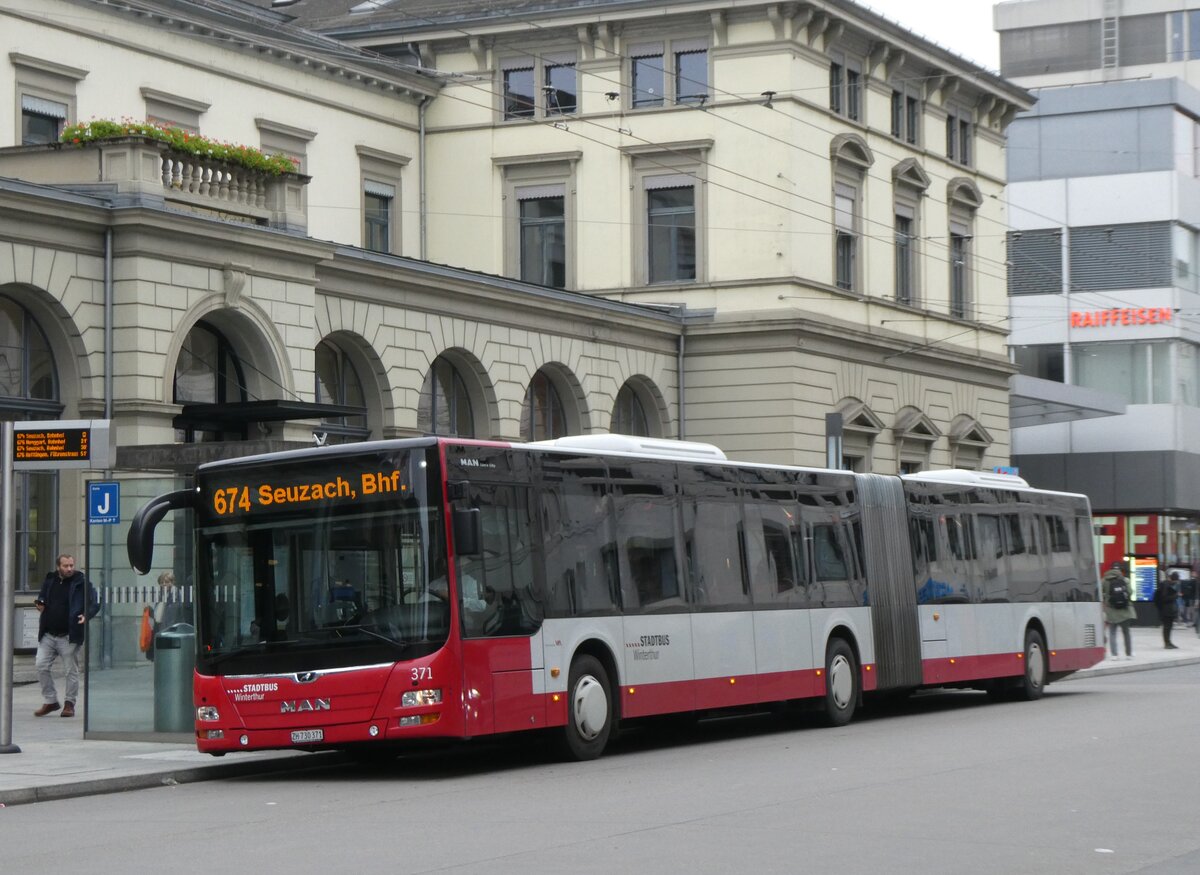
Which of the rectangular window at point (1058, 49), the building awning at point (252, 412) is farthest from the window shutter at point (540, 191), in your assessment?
the rectangular window at point (1058, 49)

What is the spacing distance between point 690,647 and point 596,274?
79.2ft

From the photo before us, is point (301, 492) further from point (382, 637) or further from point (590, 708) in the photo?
point (590, 708)

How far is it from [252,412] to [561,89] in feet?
58.7

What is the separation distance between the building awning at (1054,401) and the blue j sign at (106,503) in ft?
116

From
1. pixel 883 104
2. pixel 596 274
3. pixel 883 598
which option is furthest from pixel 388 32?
pixel 883 598

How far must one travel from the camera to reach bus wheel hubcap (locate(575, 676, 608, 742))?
18156 millimetres

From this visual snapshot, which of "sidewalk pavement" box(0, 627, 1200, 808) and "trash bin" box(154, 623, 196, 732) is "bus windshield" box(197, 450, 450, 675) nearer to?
"sidewalk pavement" box(0, 627, 1200, 808)

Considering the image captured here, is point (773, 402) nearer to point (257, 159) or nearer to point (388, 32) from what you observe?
point (388, 32)

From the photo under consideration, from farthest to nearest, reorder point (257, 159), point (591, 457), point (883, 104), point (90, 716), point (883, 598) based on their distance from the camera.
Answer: point (883, 104) < point (257, 159) < point (883, 598) < point (90, 716) < point (591, 457)

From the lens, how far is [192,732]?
19766 millimetres

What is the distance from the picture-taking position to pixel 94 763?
17.7 metres

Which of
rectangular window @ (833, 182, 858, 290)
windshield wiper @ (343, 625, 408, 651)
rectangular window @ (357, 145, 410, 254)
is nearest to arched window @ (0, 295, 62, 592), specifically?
windshield wiper @ (343, 625, 408, 651)

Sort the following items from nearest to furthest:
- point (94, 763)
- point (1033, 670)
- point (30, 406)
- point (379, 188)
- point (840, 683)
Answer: point (94, 763) < point (840, 683) < point (30, 406) < point (1033, 670) < point (379, 188)

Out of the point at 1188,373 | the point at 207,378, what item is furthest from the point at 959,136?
the point at 207,378
